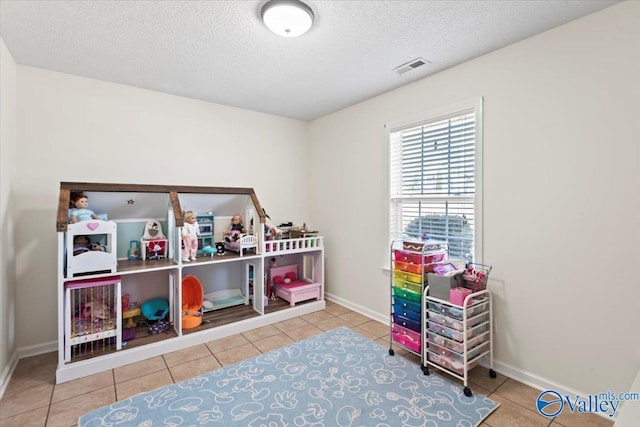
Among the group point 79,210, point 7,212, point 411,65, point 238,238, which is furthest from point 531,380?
point 7,212

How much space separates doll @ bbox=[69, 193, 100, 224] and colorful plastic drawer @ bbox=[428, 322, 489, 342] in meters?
2.82

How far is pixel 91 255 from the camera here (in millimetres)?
2314

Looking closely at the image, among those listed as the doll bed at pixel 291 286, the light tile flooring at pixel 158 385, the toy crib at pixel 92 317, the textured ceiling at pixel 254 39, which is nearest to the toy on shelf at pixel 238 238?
the doll bed at pixel 291 286

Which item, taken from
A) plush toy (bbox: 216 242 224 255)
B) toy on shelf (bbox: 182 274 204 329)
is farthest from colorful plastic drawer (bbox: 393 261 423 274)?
toy on shelf (bbox: 182 274 204 329)

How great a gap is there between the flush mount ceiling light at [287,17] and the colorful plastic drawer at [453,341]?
7.54 ft

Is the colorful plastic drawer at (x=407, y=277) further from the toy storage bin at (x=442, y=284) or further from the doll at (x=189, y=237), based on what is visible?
the doll at (x=189, y=237)

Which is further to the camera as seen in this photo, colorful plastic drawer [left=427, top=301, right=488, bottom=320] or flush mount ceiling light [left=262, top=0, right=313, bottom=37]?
colorful plastic drawer [left=427, top=301, right=488, bottom=320]

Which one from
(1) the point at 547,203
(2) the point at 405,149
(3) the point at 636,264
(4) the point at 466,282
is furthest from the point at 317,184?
(3) the point at 636,264

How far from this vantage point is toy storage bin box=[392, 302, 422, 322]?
239 centimetres

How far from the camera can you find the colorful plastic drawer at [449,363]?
81.3 inches

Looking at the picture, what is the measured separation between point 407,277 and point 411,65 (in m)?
1.77

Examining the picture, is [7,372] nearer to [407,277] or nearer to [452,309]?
[407,277]

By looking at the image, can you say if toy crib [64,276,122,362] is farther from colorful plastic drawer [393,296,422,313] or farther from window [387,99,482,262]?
window [387,99,482,262]

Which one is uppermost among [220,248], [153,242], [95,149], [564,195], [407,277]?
[95,149]
